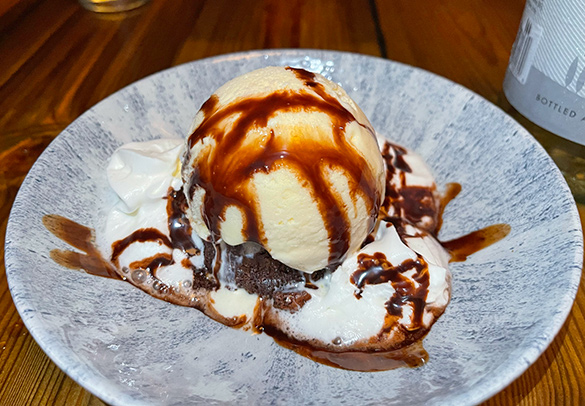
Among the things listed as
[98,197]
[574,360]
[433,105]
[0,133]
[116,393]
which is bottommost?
[0,133]

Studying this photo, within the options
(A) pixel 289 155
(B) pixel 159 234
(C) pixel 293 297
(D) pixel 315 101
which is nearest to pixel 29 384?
(B) pixel 159 234

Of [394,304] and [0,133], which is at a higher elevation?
[394,304]

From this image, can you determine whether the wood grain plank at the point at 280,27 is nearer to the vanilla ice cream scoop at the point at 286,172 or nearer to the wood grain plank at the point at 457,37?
the wood grain plank at the point at 457,37

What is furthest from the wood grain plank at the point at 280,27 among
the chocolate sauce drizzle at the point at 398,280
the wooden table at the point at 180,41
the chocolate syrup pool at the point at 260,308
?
the chocolate sauce drizzle at the point at 398,280

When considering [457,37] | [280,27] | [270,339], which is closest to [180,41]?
[280,27]

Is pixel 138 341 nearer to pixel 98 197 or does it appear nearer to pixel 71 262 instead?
pixel 71 262

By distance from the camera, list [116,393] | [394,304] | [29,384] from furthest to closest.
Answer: [394,304], [29,384], [116,393]
